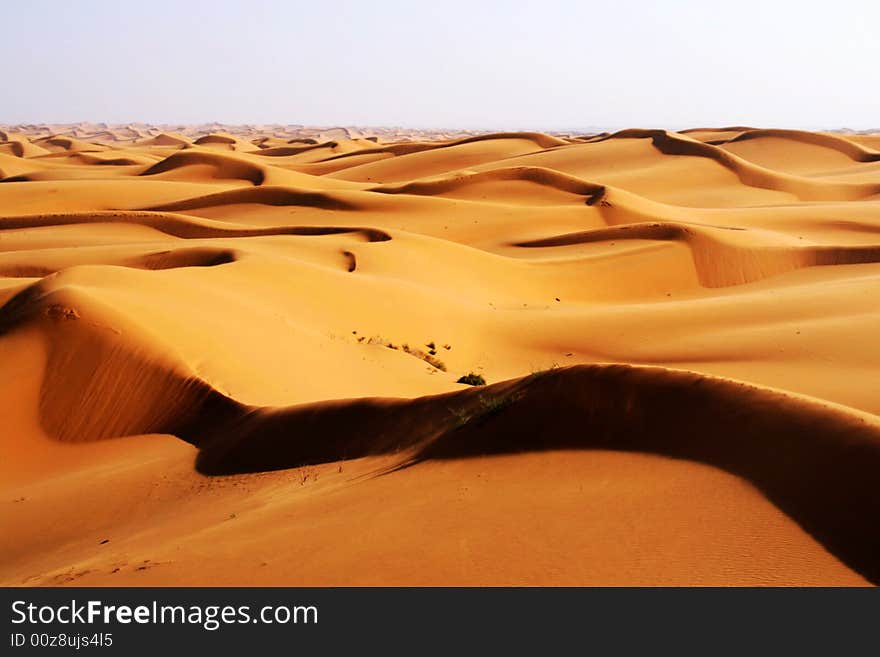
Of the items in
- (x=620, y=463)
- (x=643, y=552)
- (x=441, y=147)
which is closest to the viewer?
(x=643, y=552)

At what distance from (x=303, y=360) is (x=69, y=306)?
10.6 ft

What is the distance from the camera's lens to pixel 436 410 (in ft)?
28.4

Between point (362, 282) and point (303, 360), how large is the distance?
18.2ft

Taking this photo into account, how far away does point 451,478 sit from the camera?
22.3 ft

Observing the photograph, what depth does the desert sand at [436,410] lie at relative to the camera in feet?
17.3

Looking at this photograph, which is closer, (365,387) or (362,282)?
(365,387)

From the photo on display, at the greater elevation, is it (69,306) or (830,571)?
(830,571)

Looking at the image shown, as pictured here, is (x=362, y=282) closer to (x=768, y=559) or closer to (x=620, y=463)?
(x=620, y=463)

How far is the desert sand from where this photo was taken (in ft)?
17.3

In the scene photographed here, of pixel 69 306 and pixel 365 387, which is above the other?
pixel 69 306
